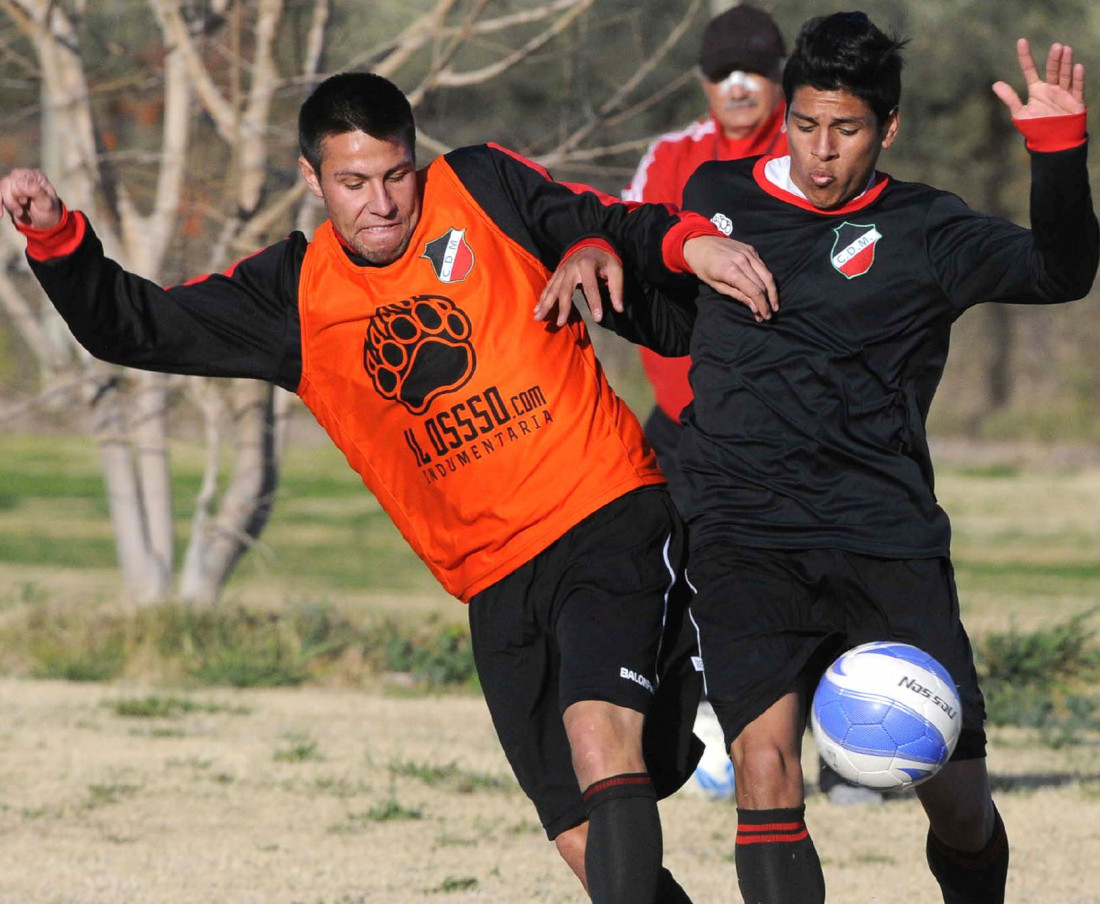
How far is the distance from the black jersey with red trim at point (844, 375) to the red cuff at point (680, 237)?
0.15 metres

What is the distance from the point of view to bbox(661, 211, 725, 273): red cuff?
401 centimetres

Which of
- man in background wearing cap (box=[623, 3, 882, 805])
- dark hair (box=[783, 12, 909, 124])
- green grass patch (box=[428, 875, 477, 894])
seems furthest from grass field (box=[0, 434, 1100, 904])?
dark hair (box=[783, 12, 909, 124])

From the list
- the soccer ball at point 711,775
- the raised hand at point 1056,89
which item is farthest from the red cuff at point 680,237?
the soccer ball at point 711,775

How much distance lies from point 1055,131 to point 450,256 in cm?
138

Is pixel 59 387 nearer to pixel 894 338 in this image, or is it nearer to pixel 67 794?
pixel 67 794

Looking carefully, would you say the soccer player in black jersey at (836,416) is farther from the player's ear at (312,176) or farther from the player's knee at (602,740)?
the player's ear at (312,176)

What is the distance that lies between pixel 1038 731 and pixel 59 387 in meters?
5.28

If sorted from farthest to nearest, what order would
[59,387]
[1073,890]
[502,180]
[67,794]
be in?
[59,387], [67,794], [1073,890], [502,180]

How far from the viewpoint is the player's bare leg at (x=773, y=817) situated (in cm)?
363

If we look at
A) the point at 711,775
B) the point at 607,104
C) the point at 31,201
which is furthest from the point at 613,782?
the point at 607,104

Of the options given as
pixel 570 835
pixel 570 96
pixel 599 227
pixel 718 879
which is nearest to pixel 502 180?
pixel 599 227

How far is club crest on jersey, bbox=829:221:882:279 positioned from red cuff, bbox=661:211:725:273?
0.27m

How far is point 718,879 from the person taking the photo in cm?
530

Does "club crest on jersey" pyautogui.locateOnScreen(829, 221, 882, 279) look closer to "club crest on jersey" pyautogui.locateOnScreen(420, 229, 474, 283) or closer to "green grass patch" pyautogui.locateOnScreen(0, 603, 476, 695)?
"club crest on jersey" pyautogui.locateOnScreen(420, 229, 474, 283)
